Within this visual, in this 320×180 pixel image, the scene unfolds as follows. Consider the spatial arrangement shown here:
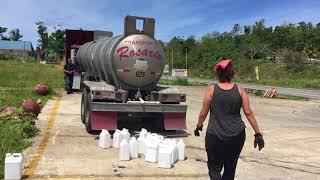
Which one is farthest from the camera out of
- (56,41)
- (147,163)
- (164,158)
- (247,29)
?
(56,41)

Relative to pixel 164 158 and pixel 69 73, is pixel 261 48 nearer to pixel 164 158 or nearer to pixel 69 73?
pixel 69 73

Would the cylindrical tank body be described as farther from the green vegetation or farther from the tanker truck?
the green vegetation

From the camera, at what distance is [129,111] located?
11773mm

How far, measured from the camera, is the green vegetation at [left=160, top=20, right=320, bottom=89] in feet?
190

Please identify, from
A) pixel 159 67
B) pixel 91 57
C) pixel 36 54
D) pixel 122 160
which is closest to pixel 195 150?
pixel 122 160

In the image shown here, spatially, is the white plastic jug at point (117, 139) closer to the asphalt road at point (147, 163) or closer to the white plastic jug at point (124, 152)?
the asphalt road at point (147, 163)


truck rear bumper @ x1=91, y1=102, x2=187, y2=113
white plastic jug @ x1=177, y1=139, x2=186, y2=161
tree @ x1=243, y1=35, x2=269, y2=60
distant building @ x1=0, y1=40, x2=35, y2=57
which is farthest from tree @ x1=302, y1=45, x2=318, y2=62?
distant building @ x1=0, y1=40, x2=35, y2=57

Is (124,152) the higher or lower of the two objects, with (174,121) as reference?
lower

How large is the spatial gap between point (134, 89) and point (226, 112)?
6578 mm

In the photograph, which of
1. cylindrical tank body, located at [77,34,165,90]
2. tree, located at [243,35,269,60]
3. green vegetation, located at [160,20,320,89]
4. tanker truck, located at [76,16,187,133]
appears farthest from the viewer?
tree, located at [243,35,269,60]

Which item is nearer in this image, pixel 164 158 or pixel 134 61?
pixel 164 158

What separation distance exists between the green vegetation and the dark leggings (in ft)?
140

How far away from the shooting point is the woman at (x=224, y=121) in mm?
6105

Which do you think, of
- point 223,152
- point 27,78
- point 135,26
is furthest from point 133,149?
point 27,78
